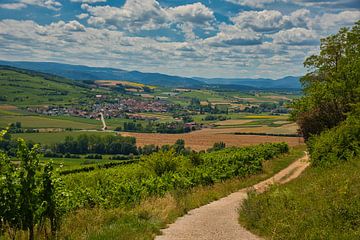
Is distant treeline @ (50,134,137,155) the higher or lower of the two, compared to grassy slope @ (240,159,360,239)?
lower

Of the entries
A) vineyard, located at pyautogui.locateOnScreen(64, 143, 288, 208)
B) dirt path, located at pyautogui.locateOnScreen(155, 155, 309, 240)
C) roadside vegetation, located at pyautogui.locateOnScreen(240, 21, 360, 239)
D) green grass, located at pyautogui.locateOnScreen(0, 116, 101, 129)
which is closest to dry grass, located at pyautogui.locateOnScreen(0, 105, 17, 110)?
green grass, located at pyautogui.locateOnScreen(0, 116, 101, 129)

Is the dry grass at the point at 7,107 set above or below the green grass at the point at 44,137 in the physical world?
above

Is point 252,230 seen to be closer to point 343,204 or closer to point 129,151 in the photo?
point 343,204

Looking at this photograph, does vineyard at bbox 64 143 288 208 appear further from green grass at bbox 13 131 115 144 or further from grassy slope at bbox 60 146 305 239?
green grass at bbox 13 131 115 144

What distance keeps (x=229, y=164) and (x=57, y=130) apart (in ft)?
347

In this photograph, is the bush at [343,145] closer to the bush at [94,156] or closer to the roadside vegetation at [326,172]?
the roadside vegetation at [326,172]

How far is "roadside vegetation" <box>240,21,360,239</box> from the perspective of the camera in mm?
10539

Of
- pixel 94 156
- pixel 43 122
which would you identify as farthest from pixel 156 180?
pixel 43 122

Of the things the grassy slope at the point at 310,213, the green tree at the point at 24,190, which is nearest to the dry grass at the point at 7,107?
the grassy slope at the point at 310,213

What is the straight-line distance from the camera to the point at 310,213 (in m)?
11.2

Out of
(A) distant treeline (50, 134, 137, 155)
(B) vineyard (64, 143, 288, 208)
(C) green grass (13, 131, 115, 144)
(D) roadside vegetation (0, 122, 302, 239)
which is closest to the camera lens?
(D) roadside vegetation (0, 122, 302, 239)

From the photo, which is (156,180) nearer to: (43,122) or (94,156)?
(94,156)

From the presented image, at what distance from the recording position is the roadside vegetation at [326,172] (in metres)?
10.5

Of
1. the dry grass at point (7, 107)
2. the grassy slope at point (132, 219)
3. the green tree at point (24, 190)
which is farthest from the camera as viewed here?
the dry grass at point (7, 107)
